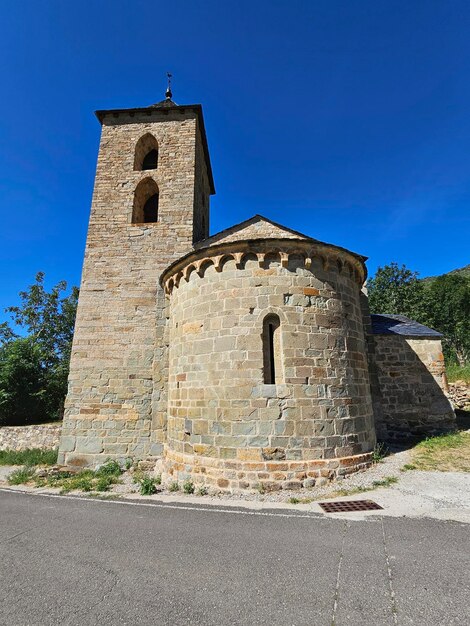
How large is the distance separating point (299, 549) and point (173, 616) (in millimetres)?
1739

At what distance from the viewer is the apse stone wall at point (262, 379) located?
6129mm

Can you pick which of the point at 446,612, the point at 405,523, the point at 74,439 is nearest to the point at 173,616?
the point at 446,612

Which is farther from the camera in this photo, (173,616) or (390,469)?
(390,469)

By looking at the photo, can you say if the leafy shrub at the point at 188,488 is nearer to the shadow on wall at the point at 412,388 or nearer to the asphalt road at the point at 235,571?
the asphalt road at the point at 235,571

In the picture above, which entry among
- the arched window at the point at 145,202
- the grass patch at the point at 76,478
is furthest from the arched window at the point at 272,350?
the arched window at the point at 145,202

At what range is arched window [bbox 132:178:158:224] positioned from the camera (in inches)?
444

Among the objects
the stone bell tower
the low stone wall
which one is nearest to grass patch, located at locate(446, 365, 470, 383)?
the stone bell tower

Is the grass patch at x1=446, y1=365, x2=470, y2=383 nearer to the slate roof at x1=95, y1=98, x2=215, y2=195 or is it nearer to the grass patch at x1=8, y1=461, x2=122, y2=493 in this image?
the grass patch at x1=8, y1=461, x2=122, y2=493

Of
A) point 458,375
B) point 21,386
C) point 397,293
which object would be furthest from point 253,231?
point 397,293

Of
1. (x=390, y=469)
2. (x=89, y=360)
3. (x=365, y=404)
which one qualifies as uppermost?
(x=89, y=360)

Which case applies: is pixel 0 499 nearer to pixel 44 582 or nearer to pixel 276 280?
pixel 44 582

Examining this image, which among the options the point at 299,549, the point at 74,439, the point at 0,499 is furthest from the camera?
the point at 74,439

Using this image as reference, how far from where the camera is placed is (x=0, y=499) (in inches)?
258

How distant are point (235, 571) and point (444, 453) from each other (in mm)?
6916
